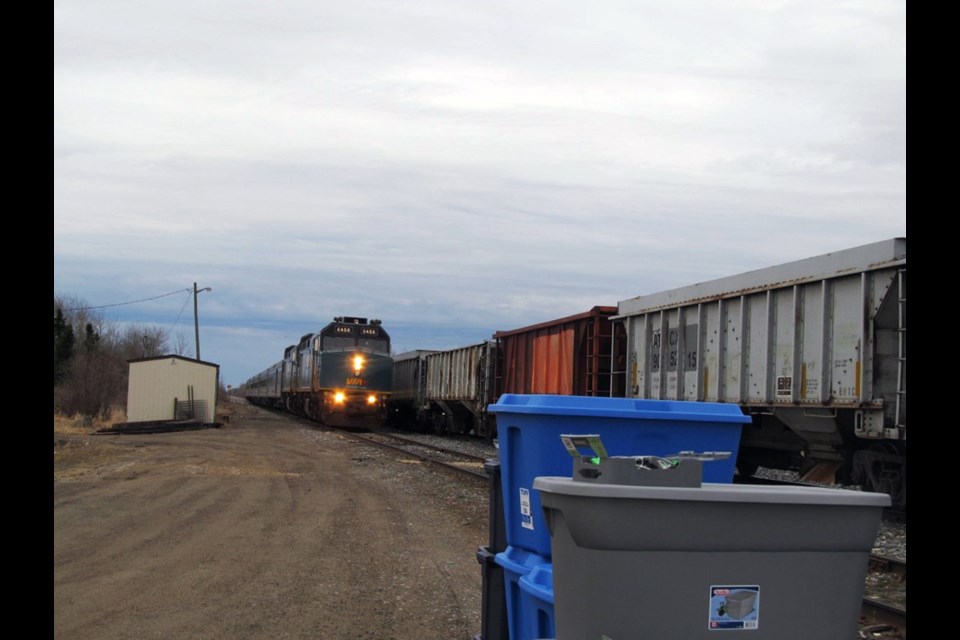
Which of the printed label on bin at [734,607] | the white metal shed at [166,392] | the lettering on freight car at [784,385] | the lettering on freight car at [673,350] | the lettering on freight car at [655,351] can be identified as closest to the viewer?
the printed label on bin at [734,607]

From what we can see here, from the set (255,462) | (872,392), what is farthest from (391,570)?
Answer: (255,462)

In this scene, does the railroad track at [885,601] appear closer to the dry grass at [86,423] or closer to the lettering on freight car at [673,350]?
the lettering on freight car at [673,350]

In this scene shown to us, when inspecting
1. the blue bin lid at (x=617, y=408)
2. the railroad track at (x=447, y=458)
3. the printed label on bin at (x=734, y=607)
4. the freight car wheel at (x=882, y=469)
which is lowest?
the railroad track at (x=447, y=458)

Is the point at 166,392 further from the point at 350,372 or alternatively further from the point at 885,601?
the point at 885,601

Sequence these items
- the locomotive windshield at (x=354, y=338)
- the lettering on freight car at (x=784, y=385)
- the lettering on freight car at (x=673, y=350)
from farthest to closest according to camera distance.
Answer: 1. the locomotive windshield at (x=354, y=338)
2. the lettering on freight car at (x=673, y=350)
3. the lettering on freight car at (x=784, y=385)

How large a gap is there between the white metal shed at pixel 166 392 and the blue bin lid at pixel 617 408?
119 ft

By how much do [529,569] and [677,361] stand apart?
11.6m

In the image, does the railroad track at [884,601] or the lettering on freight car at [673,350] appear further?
the lettering on freight car at [673,350]

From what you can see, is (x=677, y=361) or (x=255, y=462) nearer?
(x=677, y=361)

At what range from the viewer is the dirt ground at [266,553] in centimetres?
699

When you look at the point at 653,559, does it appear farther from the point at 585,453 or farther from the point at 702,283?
the point at 702,283

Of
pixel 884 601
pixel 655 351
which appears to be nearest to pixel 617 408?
pixel 884 601

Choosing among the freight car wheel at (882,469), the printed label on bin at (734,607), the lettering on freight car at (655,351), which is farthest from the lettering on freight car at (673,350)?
the printed label on bin at (734,607)
